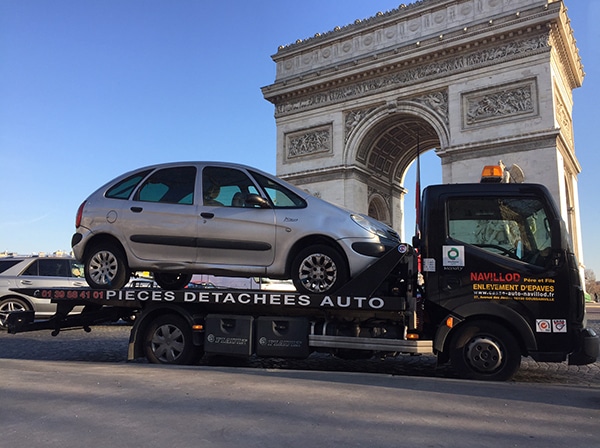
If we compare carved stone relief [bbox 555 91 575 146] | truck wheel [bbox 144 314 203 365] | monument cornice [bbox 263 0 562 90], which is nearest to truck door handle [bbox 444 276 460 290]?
truck wheel [bbox 144 314 203 365]

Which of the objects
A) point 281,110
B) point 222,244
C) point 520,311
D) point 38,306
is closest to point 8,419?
point 222,244

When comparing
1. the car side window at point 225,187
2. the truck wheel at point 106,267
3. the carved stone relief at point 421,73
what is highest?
the carved stone relief at point 421,73

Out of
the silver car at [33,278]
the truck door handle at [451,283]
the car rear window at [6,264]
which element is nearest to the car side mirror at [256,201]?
the truck door handle at [451,283]

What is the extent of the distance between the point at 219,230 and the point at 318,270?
1328 mm

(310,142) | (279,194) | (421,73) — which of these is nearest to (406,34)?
(421,73)

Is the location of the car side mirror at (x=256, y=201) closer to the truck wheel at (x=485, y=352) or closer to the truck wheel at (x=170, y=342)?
the truck wheel at (x=170, y=342)

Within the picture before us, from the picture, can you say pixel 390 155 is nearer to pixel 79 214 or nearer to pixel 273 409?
pixel 79 214

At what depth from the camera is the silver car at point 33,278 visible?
10.5 m

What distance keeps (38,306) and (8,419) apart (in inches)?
310

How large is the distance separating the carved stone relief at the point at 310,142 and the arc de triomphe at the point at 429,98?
0.21 ft

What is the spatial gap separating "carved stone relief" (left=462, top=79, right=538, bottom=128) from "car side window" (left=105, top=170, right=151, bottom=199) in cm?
2017

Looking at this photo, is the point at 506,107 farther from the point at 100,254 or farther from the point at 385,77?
the point at 100,254

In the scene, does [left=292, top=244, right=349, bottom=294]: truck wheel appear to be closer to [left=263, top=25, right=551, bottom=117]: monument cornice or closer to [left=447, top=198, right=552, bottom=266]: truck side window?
[left=447, top=198, right=552, bottom=266]: truck side window

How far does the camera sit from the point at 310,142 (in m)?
29.6
